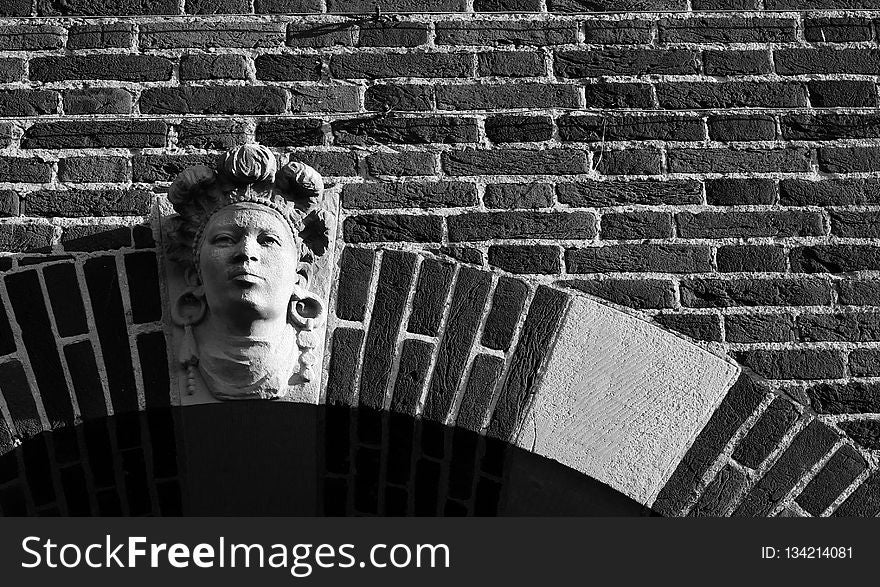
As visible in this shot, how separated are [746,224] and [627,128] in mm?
475

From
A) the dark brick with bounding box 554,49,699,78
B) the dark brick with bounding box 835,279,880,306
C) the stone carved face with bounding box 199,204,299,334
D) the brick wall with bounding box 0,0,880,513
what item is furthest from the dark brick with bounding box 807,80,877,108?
Answer: the stone carved face with bounding box 199,204,299,334

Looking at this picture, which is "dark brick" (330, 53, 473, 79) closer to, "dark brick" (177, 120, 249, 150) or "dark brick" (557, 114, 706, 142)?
"dark brick" (177, 120, 249, 150)

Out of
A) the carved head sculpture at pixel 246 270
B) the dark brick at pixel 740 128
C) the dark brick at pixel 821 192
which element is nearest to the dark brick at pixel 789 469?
the dark brick at pixel 821 192

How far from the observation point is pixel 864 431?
147 inches

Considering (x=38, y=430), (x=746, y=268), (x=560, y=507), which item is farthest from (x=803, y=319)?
(x=38, y=430)

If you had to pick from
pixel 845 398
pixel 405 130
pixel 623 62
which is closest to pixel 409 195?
pixel 405 130

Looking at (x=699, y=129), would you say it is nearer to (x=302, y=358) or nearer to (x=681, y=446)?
(x=681, y=446)

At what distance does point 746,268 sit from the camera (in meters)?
3.93

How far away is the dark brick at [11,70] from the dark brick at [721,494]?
2436mm

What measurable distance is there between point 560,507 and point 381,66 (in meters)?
1.49

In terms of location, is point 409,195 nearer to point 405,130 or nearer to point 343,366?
point 405,130

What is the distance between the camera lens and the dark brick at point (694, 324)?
3.83 metres

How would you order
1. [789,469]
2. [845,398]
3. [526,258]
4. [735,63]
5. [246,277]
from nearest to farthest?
[246,277]
[789,469]
[845,398]
[526,258]
[735,63]

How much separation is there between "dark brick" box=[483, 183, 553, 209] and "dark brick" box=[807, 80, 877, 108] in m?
0.94
